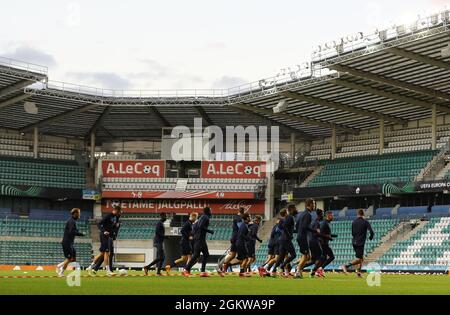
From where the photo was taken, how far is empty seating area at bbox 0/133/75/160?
215 ft

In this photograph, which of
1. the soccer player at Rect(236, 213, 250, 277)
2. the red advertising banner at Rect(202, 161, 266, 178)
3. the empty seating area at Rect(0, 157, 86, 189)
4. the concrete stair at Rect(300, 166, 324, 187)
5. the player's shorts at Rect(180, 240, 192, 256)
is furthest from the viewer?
the red advertising banner at Rect(202, 161, 266, 178)

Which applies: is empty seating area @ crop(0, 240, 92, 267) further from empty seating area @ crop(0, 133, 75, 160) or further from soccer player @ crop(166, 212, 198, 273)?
soccer player @ crop(166, 212, 198, 273)

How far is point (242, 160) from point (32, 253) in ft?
55.0

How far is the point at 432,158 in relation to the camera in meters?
56.2

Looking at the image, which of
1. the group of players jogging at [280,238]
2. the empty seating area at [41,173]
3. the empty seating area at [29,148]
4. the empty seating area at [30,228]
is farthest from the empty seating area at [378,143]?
the group of players jogging at [280,238]

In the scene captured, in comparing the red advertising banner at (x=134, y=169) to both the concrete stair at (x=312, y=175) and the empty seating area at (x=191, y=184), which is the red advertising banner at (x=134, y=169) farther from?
the concrete stair at (x=312, y=175)

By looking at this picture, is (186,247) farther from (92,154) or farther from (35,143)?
(92,154)

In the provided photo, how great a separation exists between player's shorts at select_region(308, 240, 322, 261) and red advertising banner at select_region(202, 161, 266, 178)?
38924 mm

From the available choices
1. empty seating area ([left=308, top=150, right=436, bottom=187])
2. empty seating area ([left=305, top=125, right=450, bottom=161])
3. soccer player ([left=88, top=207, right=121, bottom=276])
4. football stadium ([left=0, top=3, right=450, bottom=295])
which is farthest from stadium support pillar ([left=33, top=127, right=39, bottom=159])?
soccer player ([left=88, top=207, right=121, bottom=276])

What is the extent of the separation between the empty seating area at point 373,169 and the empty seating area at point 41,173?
18.0 meters

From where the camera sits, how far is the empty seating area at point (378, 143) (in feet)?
191

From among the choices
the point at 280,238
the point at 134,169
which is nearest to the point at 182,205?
the point at 134,169
